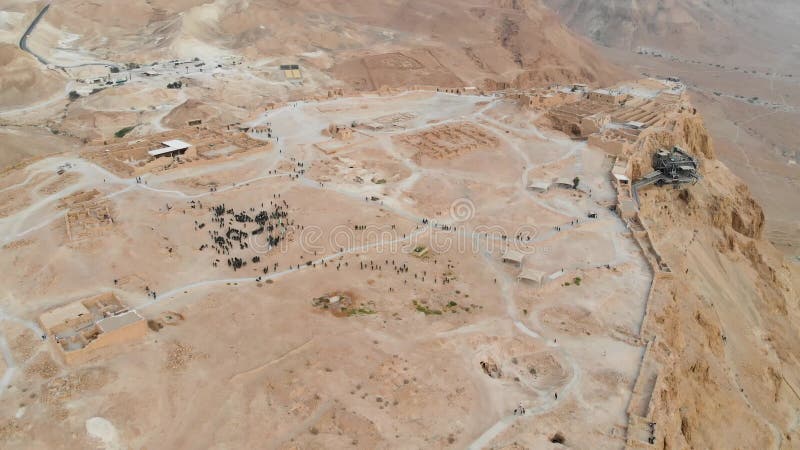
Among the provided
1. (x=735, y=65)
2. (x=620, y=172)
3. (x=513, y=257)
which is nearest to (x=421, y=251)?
(x=513, y=257)

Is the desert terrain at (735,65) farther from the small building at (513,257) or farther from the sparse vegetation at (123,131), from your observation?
the sparse vegetation at (123,131)

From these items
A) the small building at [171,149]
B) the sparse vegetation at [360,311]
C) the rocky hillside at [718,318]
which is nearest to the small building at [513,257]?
the rocky hillside at [718,318]

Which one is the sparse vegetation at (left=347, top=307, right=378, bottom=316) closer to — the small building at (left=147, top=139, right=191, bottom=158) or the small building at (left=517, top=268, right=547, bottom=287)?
the small building at (left=517, top=268, right=547, bottom=287)

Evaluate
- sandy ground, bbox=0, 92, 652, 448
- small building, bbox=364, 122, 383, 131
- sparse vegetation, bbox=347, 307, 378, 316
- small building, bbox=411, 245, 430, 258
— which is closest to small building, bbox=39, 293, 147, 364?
sandy ground, bbox=0, 92, 652, 448

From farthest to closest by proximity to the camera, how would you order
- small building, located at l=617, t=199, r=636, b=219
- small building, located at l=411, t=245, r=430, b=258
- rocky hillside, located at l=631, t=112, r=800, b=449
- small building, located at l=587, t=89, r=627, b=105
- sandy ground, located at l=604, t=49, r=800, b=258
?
sandy ground, located at l=604, t=49, r=800, b=258 → small building, located at l=587, t=89, r=627, b=105 → small building, located at l=617, t=199, r=636, b=219 → small building, located at l=411, t=245, r=430, b=258 → rocky hillside, located at l=631, t=112, r=800, b=449

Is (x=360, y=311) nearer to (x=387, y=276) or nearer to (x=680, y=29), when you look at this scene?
(x=387, y=276)

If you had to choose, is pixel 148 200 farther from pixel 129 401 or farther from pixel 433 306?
pixel 433 306

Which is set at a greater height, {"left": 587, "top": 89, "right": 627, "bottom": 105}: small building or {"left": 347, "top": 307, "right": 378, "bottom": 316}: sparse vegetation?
{"left": 587, "top": 89, "right": 627, "bottom": 105}: small building
